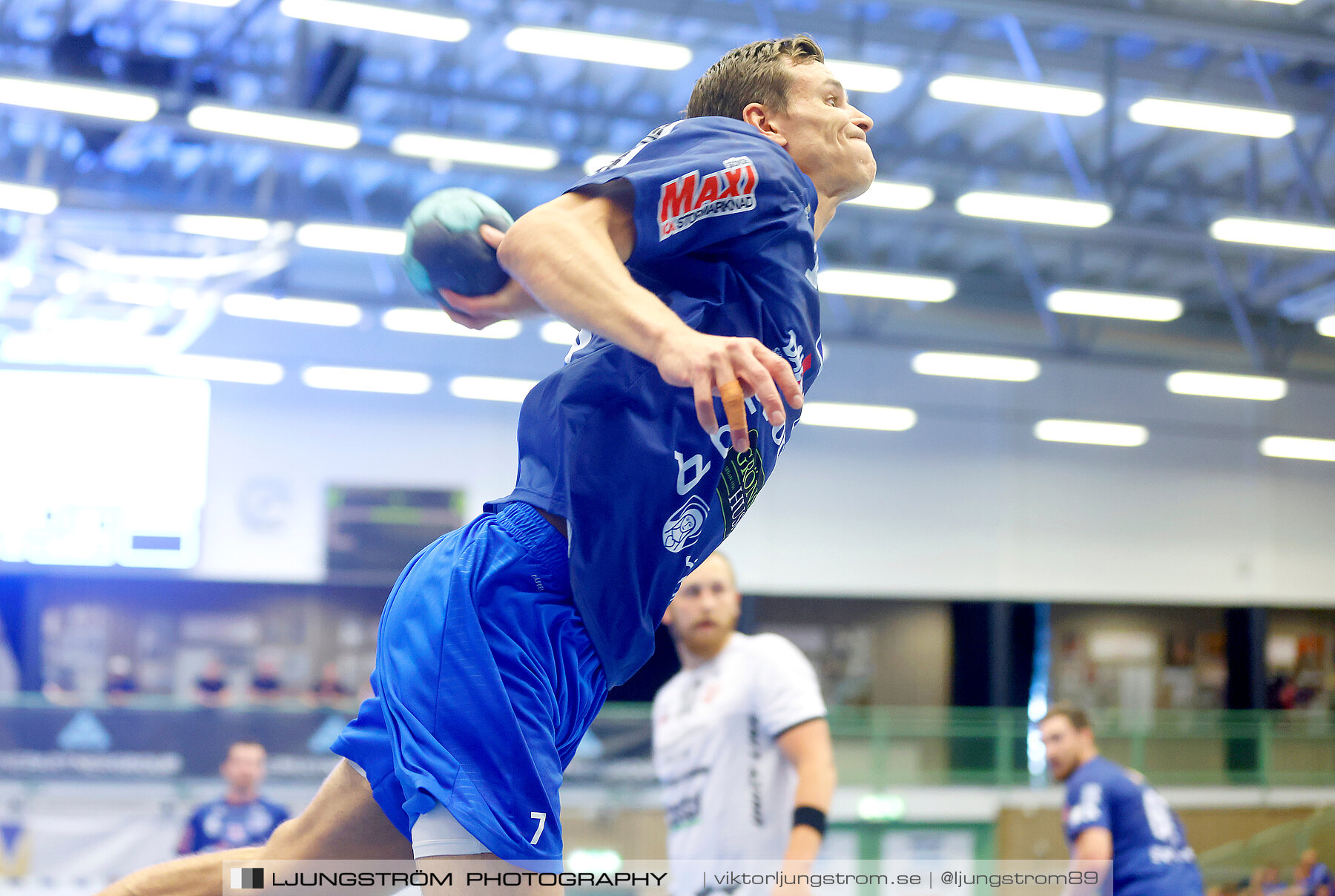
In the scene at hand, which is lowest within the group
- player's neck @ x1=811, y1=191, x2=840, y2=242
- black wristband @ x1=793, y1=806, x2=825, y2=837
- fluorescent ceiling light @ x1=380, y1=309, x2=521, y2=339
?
black wristband @ x1=793, y1=806, x2=825, y2=837

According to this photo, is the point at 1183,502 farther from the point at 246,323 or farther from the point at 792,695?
the point at 792,695

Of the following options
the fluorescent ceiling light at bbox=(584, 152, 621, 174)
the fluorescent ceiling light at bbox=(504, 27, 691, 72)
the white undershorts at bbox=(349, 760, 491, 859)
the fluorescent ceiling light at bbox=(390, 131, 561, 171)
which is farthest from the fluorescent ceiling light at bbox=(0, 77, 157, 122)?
the white undershorts at bbox=(349, 760, 491, 859)

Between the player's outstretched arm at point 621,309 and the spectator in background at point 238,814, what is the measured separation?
5.84 m

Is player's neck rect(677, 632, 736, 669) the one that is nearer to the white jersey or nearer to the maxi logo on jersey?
the white jersey

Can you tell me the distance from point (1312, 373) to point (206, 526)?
17.1 metres

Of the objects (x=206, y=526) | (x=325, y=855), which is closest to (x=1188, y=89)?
(x=206, y=526)

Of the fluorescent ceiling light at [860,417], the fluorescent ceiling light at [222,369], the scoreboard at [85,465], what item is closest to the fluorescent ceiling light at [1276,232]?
the fluorescent ceiling light at [860,417]

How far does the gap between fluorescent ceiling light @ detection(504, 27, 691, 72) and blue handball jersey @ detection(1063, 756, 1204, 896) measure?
242 inches

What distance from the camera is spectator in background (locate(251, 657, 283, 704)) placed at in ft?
50.5

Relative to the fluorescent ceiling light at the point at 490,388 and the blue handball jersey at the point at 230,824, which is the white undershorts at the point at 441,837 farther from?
the fluorescent ceiling light at the point at 490,388

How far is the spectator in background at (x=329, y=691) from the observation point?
1479 cm

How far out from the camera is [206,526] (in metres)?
16.1

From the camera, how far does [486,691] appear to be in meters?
1.49

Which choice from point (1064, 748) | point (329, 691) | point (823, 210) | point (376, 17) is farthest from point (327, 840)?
point (329, 691)
